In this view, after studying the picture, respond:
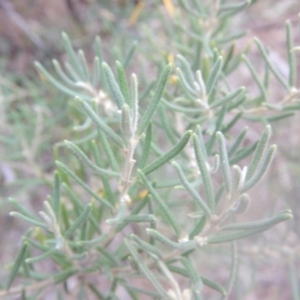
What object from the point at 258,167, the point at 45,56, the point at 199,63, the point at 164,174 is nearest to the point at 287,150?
the point at 164,174

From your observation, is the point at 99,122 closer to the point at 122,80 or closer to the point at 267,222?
the point at 122,80

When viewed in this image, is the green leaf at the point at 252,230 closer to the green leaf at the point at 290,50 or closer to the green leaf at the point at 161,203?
the green leaf at the point at 161,203

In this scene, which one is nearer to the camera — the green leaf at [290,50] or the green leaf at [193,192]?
the green leaf at [193,192]

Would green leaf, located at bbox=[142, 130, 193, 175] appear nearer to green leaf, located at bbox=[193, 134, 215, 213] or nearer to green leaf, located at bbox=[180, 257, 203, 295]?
green leaf, located at bbox=[193, 134, 215, 213]

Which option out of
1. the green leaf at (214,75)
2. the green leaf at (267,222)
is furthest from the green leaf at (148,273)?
the green leaf at (214,75)

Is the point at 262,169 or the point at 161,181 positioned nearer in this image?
the point at 262,169

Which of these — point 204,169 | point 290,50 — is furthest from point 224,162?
point 290,50

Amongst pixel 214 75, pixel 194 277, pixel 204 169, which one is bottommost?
pixel 194 277

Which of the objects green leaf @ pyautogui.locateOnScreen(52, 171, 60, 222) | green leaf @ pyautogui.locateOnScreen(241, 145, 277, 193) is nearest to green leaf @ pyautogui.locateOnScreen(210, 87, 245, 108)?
green leaf @ pyautogui.locateOnScreen(241, 145, 277, 193)
